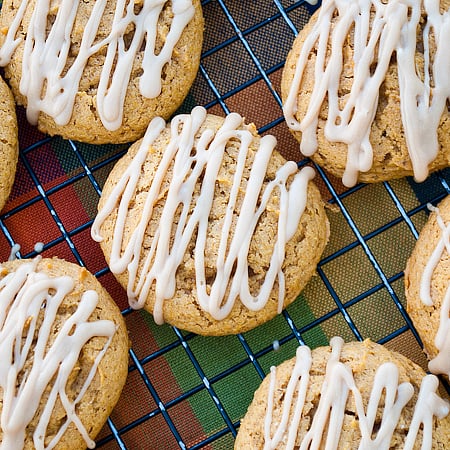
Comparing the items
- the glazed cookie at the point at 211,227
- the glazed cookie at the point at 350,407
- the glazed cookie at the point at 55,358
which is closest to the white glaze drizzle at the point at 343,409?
Result: the glazed cookie at the point at 350,407

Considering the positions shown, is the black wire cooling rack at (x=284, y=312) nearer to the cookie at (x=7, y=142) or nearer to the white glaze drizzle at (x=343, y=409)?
the cookie at (x=7, y=142)

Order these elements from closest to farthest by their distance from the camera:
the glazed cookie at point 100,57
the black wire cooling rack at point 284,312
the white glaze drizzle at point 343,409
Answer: the white glaze drizzle at point 343,409 < the glazed cookie at point 100,57 < the black wire cooling rack at point 284,312

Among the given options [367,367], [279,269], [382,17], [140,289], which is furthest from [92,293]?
[382,17]

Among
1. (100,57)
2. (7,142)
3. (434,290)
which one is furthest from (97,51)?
(434,290)

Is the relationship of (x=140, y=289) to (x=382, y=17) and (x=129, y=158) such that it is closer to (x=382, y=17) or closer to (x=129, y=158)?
(x=129, y=158)

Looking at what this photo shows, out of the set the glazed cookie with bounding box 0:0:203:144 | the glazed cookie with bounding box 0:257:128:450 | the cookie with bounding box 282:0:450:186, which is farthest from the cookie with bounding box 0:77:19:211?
the cookie with bounding box 282:0:450:186

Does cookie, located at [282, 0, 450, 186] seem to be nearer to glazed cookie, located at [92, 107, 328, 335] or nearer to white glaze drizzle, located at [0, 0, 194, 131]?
glazed cookie, located at [92, 107, 328, 335]

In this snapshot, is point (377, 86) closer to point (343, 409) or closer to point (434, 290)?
point (434, 290)
